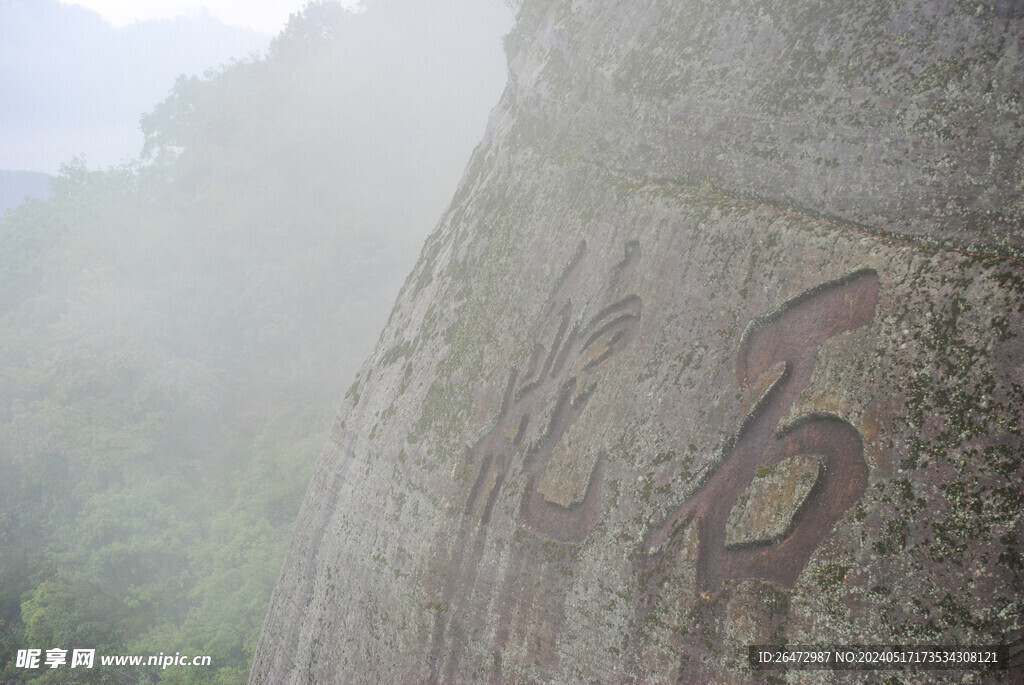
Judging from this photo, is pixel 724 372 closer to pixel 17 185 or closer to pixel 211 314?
pixel 211 314

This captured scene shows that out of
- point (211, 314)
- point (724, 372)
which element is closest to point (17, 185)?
point (211, 314)

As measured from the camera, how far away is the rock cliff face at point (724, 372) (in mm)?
2707

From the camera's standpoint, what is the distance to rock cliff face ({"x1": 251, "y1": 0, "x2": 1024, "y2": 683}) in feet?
8.88

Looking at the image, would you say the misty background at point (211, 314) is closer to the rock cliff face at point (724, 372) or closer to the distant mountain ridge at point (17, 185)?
the rock cliff face at point (724, 372)

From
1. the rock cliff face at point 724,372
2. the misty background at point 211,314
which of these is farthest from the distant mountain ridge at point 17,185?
the rock cliff face at point 724,372

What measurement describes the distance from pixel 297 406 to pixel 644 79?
25760mm

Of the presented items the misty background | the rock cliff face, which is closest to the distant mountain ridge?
the misty background

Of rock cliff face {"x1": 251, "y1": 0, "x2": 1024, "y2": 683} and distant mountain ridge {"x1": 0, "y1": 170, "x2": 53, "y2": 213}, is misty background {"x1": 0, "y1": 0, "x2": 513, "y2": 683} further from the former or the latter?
distant mountain ridge {"x1": 0, "y1": 170, "x2": 53, "y2": 213}

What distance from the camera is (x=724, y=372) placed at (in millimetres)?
3367

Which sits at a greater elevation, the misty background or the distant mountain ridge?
the distant mountain ridge

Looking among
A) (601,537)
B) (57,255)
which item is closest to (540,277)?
(601,537)

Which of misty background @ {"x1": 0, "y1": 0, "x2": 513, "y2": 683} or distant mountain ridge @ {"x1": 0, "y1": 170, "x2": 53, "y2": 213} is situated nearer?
misty background @ {"x1": 0, "y1": 0, "x2": 513, "y2": 683}

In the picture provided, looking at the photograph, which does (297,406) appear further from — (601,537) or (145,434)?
(601,537)

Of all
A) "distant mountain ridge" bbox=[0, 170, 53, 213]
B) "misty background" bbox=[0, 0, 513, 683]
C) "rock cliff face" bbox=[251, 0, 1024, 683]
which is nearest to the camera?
"rock cliff face" bbox=[251, 0, 1024, 683]
